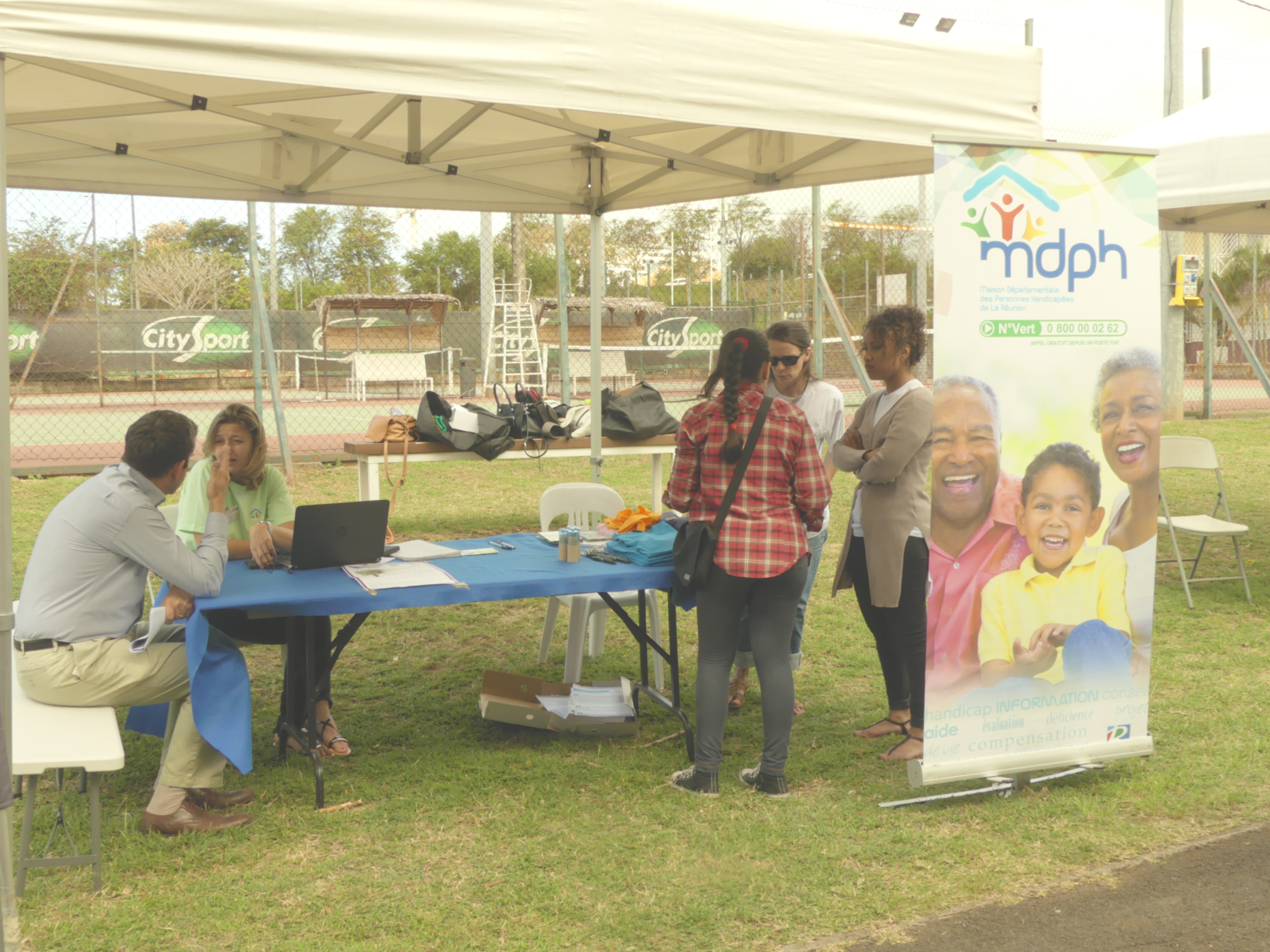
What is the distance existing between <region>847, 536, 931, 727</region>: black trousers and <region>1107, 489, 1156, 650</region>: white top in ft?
2.02

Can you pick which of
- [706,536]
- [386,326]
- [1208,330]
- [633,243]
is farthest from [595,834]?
[633,243]

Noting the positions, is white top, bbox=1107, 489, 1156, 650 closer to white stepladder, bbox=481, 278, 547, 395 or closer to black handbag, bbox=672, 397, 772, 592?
black handbag, bbox=672, 397, 772, 592

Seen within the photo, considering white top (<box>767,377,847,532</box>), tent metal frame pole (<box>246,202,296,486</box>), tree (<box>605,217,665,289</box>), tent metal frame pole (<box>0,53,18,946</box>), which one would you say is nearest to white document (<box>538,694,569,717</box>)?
white top (<box>767,377,847,532</box>)

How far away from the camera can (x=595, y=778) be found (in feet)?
12.2

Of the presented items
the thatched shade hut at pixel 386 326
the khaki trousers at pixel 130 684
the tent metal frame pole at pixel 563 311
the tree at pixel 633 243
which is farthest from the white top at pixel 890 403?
the tree at pixel 633 243

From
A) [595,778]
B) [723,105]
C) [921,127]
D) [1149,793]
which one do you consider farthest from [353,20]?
[1149,793]

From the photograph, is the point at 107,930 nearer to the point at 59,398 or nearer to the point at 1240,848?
the point at 1240,848

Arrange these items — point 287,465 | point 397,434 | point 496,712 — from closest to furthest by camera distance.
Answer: point 496,712, point 397,434, point 287,465

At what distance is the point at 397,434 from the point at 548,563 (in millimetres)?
3706

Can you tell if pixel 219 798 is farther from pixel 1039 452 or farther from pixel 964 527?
pixel 1039 452

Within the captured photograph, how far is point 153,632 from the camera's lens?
3197 mm

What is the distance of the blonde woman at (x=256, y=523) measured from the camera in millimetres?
3668

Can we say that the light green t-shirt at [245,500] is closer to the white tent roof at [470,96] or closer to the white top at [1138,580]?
the white tent roof at [470,96]

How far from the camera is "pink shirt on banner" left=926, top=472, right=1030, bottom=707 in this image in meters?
3.26
